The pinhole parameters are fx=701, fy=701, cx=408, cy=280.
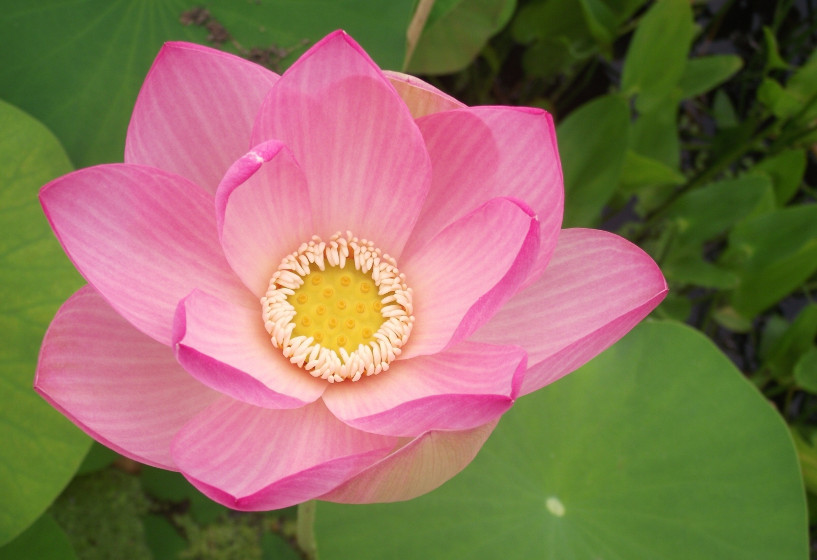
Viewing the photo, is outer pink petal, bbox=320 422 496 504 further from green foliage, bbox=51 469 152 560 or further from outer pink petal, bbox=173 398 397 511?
green foliage, bbox=51 469 152 560

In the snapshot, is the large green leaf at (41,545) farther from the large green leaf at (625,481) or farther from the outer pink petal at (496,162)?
the outer pink petal at (496,162)

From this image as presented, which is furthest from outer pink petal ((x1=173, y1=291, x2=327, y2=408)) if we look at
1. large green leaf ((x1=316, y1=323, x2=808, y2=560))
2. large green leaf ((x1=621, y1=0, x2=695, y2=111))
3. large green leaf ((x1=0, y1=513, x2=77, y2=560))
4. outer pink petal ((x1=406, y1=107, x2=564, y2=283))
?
large green leaf ((x1=621, y1=0, x2=695, y2=111))

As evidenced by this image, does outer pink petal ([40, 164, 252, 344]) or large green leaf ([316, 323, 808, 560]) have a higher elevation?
outer pink petal ([40, 164, 252, 344])

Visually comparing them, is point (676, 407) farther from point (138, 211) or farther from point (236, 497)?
point (138, 211)

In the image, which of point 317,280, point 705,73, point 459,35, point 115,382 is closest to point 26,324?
point 115,382

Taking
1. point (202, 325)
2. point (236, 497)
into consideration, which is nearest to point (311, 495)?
point (236, 497)
